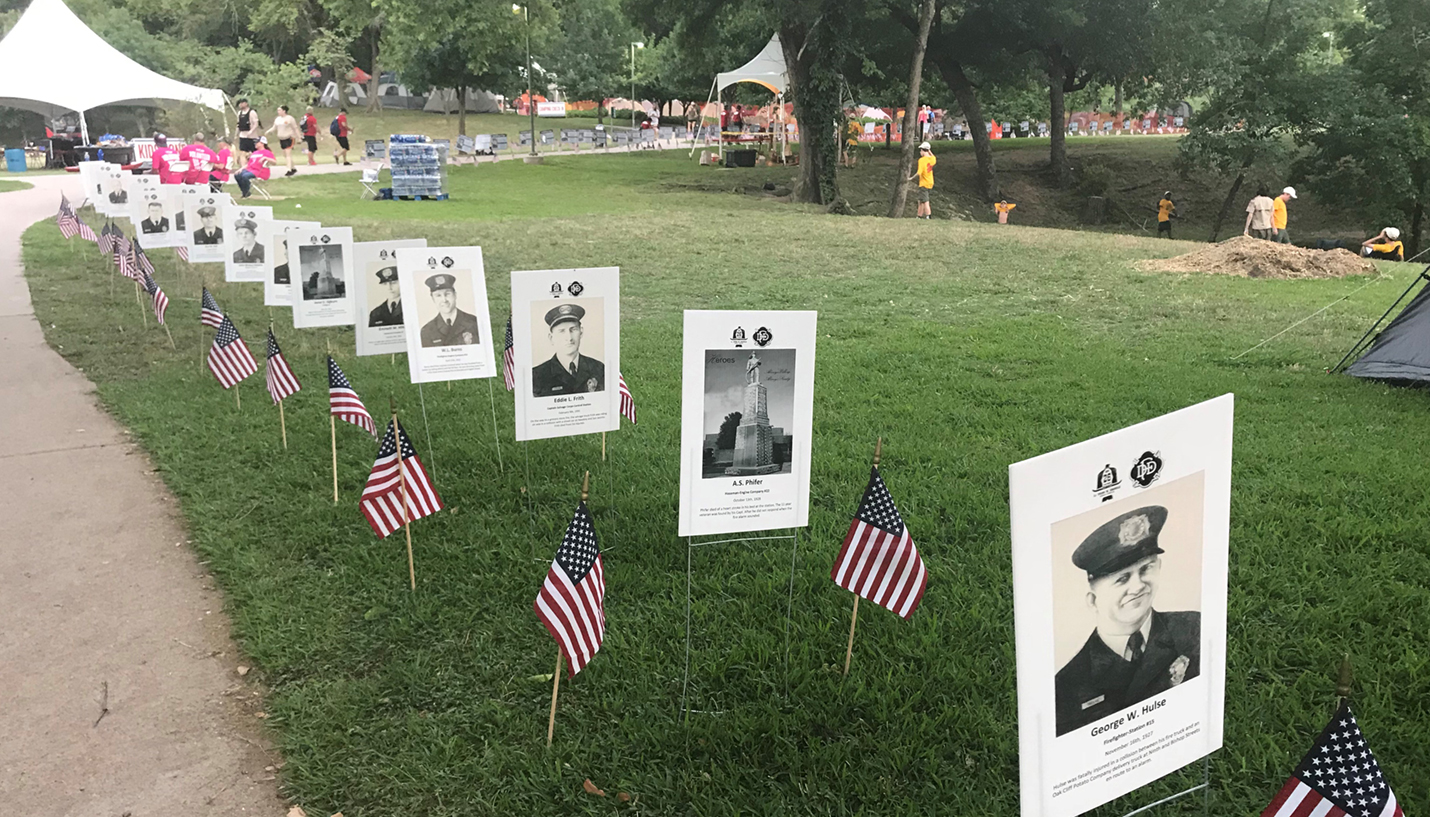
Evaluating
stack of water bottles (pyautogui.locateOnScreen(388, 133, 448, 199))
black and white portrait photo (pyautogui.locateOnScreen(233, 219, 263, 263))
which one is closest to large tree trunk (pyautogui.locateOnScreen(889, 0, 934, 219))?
stack of water bottles (pyautogui.locateOnScreen(388, 133, 448, 199))

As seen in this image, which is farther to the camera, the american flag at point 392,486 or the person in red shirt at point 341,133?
the person in red shirt at point 341,133

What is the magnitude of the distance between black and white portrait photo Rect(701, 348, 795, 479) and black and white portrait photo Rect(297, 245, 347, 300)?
16.9 feet

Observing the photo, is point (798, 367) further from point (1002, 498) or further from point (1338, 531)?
point (1338, 531)

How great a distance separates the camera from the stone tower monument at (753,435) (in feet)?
14.0

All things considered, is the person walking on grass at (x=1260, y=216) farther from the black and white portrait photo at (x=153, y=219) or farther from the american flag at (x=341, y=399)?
the american flag at (x=341, y=399)

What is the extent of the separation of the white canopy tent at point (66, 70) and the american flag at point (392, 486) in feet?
105

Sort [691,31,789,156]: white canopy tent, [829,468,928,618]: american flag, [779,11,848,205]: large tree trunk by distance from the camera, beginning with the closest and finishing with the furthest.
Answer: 1. [829,468,928,618]: american flag
2. [779,11,848,205]: large tree trunk
3. [691,31,789,156]: white canopy tent

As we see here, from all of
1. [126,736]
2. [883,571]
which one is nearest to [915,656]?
[883,571]

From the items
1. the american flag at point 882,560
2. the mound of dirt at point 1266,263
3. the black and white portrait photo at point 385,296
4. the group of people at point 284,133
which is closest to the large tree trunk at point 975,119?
the group of people at point 284,133

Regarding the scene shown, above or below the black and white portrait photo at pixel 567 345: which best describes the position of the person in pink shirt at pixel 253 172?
above

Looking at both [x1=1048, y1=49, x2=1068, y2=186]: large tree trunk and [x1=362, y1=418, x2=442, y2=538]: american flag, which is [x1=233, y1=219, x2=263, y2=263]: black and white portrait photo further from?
[x1=1048, y1=49, x2=1068, y2=186]: large tree trunk

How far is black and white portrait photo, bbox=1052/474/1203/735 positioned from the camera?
95.9 inches

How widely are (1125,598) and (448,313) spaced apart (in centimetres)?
498

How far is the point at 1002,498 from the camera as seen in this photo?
19.0ft
